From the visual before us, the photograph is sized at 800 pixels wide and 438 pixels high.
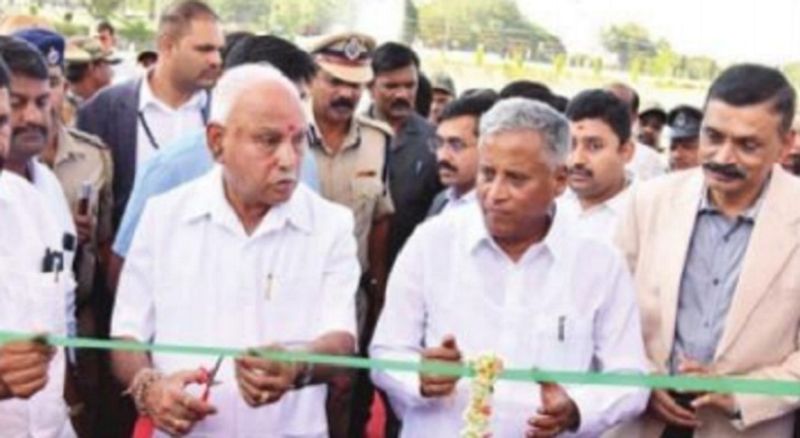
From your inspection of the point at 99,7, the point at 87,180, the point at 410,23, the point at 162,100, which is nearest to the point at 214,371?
the point at 87,180

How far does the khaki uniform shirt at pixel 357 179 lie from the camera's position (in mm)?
5137

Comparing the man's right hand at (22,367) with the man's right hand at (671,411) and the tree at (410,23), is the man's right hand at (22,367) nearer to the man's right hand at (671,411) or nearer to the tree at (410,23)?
the man's right hand at (671,411)

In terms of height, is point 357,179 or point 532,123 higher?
point 532,123

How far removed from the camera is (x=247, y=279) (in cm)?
337

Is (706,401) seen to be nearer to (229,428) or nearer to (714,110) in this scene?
(714,110)

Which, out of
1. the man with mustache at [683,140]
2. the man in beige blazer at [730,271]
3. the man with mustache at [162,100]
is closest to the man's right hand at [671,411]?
the man in beige blazer at [730,271]

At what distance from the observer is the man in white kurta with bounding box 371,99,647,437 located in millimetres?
3293

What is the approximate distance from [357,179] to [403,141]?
3.29 ft

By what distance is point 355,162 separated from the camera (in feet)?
17.1

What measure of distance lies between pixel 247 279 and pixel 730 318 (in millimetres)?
1288

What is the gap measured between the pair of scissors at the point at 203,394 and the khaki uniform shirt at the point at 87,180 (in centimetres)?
102

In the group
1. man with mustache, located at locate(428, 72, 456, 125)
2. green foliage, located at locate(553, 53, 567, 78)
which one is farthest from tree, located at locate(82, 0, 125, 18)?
Result: man with mustache, located at locate(428, 72, 456, 125)

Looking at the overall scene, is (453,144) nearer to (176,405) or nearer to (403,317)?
(403,317)

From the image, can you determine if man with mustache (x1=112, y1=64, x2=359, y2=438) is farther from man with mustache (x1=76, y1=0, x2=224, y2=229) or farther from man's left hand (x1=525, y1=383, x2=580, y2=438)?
man with mustache (x1=76, y1=0, x2=224, y2=229)
